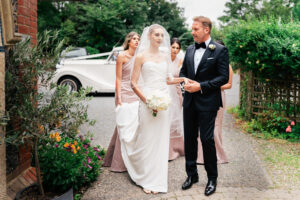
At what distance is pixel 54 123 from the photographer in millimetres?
3391

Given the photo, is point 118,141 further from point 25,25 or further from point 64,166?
point 25,25

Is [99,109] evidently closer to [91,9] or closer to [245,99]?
[245,99]

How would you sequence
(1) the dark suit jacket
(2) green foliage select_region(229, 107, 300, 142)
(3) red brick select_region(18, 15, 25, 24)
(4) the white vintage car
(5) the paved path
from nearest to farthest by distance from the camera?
1. (3) red brick select_region(18, 15, 25, 24)
2. (1) the dark suit jacket
3. (5) the paved path
4. (2) green foliage select_region(229, 107, 300, 142)
5. (4) the white vintage car

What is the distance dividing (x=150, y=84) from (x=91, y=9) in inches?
701

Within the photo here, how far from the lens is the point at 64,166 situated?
3.82 metres

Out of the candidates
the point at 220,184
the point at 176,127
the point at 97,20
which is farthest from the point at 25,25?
the point at 97,20

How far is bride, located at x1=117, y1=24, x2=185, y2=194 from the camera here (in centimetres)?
425

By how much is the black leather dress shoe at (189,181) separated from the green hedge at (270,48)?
3.39 meters

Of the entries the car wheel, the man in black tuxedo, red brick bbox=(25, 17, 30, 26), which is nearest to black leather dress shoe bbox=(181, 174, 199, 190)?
the man in black tuxedo

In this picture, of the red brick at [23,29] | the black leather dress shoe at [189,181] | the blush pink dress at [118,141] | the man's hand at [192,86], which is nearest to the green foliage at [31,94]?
the red brick at [23,29]

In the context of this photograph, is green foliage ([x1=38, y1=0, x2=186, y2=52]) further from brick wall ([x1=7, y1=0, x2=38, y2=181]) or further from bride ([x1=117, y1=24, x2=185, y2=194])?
brick wall ([x1=7, y1=0, x2=38, y2=181])

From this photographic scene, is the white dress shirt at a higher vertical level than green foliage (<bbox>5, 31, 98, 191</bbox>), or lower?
higher

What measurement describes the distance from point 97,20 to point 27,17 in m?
18.1

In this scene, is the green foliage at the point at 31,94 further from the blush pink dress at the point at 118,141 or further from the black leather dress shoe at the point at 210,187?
the black leather dress shoe at the point at 210,187
